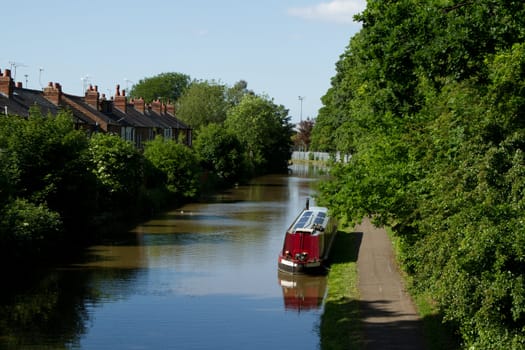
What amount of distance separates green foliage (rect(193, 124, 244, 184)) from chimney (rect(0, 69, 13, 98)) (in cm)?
2912

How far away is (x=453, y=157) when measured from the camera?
19.9 m

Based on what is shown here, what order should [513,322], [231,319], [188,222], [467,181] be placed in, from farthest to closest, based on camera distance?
[188,222], [231,319], [467,181], [513,322]

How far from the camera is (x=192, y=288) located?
30.4 m

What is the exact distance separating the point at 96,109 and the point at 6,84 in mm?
15506

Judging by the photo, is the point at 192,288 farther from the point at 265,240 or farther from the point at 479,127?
the point at 479,127

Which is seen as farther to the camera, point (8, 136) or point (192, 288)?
point (8, 136)

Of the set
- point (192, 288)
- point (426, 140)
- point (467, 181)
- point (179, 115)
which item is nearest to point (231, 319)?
point (192, 288)

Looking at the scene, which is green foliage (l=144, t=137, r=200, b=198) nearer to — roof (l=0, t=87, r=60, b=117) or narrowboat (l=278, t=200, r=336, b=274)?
roof (l=0, t=87, r=60, b=117)

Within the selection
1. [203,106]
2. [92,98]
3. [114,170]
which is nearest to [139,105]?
[92,98]

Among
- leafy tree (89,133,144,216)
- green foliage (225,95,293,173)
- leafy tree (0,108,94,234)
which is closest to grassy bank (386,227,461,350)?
leafy tree (0,108,94,234)

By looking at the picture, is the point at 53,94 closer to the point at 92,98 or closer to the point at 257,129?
the point at 92,98

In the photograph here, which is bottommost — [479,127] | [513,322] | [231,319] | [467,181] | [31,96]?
[231,319]

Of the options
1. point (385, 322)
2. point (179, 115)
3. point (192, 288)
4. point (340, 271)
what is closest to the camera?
point (385, 322)

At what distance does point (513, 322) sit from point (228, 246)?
87.1ft
